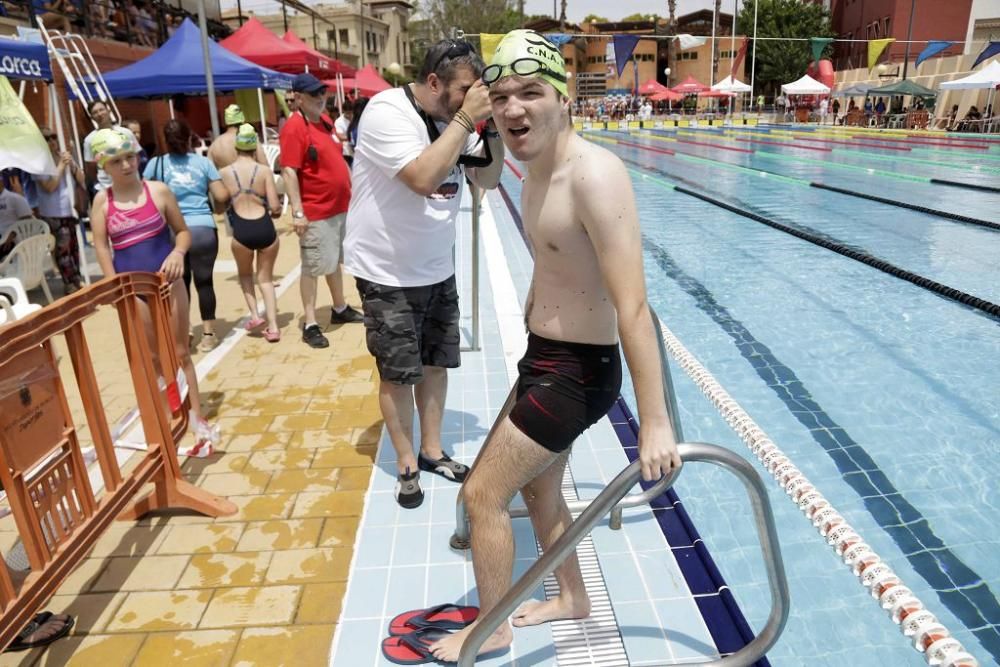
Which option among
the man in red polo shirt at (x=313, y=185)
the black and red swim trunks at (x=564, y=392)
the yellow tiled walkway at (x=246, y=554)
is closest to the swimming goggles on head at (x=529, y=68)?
the black and red swim trunks at (x=564, y=392)

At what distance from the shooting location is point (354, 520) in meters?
2.83

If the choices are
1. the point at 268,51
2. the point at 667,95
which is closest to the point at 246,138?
the point at 268,51

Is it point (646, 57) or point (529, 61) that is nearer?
point (529, 61)

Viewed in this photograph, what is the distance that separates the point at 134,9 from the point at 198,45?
30.5 ft

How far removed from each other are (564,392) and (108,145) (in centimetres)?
275

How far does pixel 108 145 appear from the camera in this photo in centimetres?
327

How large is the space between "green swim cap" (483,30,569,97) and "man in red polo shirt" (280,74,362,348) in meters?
3.52

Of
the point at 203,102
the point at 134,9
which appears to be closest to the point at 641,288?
the point at 134,9

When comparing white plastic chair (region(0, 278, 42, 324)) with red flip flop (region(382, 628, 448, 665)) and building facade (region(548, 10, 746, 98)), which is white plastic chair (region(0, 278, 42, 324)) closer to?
red flip flop (region(382, 628, 448, 665))

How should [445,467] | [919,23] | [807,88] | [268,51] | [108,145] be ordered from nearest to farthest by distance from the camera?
[445,467]
[108,145]
[268,51]
[807,88]
[919,23]

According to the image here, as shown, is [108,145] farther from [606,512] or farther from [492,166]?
[606,512]

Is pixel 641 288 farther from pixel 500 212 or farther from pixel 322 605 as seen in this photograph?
pixel 500 212

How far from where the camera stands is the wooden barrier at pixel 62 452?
199cm

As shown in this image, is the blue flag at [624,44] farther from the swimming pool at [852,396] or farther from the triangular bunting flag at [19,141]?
the triangular bunting flag at [19,141]
